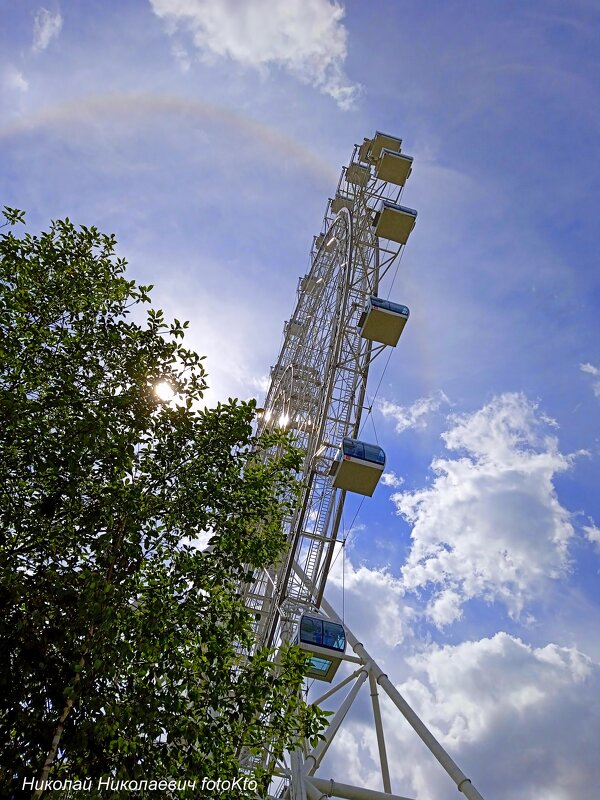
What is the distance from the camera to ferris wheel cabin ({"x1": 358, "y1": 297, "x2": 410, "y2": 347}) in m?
20.8

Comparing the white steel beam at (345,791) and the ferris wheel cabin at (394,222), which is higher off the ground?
the ferris wheel cabin at (394,222)

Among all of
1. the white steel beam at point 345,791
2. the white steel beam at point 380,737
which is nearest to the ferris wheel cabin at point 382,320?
the white steel beam at point 380,737

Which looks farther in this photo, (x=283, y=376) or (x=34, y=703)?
(x=283, y=376)

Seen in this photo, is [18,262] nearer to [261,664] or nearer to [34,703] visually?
[34,703]

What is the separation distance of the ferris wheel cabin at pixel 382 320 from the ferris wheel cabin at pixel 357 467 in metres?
3.89

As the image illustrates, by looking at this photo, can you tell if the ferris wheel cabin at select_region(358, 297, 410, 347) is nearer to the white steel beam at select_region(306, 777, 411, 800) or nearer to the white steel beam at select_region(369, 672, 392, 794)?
the white steel beam at select_region(369, 672, 392, 794)

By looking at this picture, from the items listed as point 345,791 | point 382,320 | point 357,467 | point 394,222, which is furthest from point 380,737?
point 394,222

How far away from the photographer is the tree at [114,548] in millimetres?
6086

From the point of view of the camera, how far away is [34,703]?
237 inches

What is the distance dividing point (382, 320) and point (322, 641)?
9.81 meters

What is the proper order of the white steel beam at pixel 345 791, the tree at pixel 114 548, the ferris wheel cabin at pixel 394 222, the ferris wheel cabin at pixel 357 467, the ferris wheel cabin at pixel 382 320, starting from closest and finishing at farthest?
the tree at pixel 114 548 < the white steel beam at pixel 345 791 < the ferris wheel cabin at pixel 357 467 < the ferris wheel cabin at pixel 382 320 < the ferris wheel cabin at pixel 394 222

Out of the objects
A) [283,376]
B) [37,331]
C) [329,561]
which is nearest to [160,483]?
[37,331]

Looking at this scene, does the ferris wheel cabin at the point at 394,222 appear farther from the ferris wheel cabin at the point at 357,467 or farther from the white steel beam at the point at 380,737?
the white steel beam at the point at 380,737

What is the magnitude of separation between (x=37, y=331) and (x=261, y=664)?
430 cm
